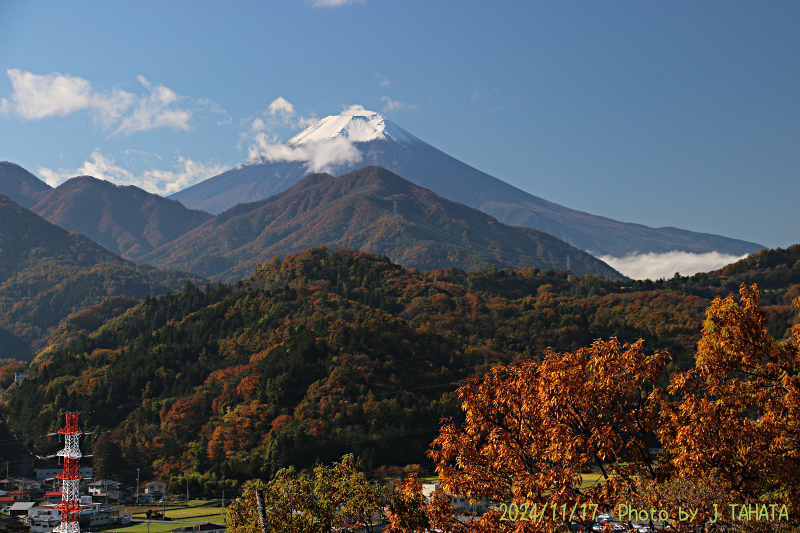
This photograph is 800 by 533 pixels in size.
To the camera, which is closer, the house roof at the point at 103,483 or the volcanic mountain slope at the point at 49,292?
the house roof at the point at 103,483

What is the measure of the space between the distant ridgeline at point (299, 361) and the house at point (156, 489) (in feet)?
3.86

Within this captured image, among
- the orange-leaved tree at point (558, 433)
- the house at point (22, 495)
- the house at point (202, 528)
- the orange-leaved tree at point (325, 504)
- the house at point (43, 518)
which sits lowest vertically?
the house at point (22, 495)

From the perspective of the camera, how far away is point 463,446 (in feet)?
32.5

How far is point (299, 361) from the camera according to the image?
67.9 metres

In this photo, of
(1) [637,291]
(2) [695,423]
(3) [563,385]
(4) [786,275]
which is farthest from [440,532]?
(4) [786,275]

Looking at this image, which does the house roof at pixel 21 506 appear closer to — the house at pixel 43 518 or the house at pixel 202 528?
the house at pixel 43 518

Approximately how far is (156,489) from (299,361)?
648 inches

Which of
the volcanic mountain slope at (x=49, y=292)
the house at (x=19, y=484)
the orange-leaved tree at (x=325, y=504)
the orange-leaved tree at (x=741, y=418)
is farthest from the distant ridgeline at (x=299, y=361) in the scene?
the volcanic mountain slope at (x=49, y=292)

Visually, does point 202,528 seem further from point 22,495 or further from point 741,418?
point 741,418

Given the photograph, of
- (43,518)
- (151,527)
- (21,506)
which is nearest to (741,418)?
(151,527)

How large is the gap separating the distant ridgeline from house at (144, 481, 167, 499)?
1176mm

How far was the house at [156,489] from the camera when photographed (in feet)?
188

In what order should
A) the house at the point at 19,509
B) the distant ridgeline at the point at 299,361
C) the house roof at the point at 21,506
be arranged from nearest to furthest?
the house at the point at 19,509
the house roof at the point at 21,506
the distant ridgeline at the point at 299,361

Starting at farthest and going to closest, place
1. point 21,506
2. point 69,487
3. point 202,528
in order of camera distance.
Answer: point 21,506
point 202,528
point 69,487
